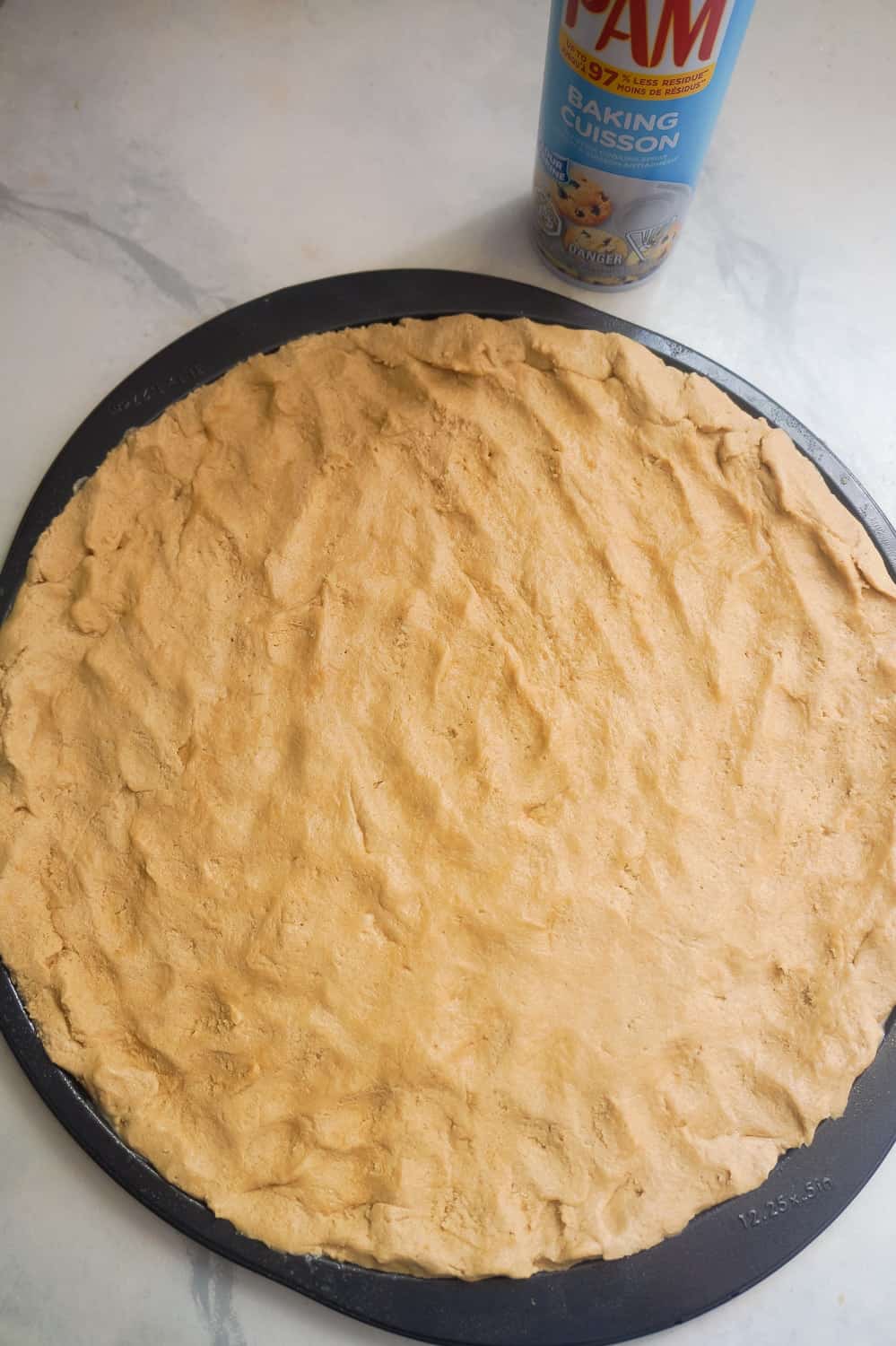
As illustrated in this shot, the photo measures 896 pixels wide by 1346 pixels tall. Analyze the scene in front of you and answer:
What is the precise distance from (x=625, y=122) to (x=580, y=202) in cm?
11

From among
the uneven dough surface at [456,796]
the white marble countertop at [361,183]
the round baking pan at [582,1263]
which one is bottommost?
the round baking pan at [582,1263]

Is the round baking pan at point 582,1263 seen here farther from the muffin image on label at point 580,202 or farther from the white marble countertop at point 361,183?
the muffin image on label at point 580,202

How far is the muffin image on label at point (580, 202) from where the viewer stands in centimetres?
97

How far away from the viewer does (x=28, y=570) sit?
3.12 ft

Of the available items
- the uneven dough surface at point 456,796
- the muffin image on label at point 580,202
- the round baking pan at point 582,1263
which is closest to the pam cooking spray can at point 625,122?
the muffin image on label at point 580,202

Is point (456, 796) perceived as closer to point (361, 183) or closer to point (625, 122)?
point (625, 122)

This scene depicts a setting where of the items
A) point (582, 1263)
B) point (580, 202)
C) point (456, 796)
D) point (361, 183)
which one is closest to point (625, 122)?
point (580, 202)

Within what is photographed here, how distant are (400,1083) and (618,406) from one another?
62 cm

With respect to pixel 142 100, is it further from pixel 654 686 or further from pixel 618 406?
pixel 654 686

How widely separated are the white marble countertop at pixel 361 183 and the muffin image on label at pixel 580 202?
10cm

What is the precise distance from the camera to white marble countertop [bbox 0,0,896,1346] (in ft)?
3.71

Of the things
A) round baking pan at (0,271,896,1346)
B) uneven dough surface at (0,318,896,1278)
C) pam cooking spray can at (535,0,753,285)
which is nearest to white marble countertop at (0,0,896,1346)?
pam cooking spray can at (535,0,753,285)

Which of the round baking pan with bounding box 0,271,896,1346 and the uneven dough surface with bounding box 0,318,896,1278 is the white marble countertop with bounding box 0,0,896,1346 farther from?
the round baking pan with bounding box 0,271,896,1346

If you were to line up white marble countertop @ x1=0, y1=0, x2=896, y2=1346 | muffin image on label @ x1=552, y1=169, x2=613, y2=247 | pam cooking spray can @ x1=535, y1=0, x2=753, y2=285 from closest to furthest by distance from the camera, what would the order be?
pam cooking spray can @ x1=535, y1=0, x2=753, y2=285
muffin image on label @ x1=552, y1=169, x2=613, y2=247
white marble countertop @ x1=0, y1=0, x2=896, y2=1346
